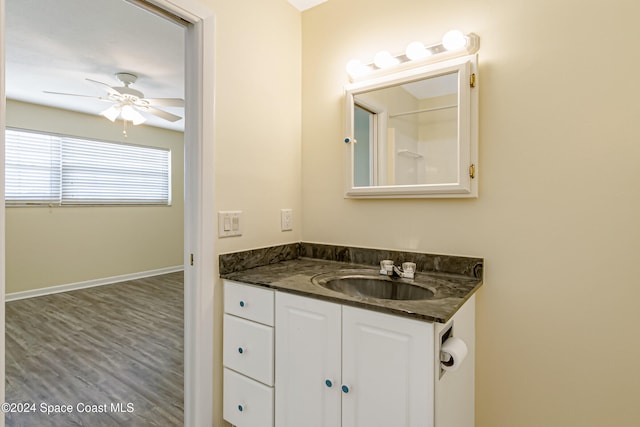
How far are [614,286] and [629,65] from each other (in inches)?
29.8

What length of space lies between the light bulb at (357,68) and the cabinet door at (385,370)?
1159 mm

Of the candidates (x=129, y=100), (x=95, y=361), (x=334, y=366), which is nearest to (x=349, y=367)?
(x=334, y=366)

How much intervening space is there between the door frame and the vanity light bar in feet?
2.33

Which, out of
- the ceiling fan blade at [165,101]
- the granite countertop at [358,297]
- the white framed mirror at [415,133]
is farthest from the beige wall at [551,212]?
the ceiling fan blade at [165,101]

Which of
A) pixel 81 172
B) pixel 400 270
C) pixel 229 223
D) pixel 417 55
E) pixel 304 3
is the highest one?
pixel 304 3

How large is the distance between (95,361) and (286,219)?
1827 millimetres

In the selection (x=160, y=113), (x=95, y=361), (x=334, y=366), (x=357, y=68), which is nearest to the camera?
(x=334, y=366)

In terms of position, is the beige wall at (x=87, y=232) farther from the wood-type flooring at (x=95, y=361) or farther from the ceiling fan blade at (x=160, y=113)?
the ceiling fan blade at (x=160, y=113)

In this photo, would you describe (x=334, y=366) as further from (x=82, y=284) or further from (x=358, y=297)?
(x=82, y=284)

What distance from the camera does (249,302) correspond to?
1.37m

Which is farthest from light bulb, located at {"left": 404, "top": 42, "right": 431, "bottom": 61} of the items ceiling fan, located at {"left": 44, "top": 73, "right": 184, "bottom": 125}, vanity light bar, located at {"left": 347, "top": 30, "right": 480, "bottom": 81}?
ceiling fan, located at {"left": 44, "top": 73, "right": 184, "bottom": 125}

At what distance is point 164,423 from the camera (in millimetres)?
1699

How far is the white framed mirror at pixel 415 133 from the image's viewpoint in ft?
4.45

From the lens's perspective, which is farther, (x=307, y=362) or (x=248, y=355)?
(x=248, y=355)
